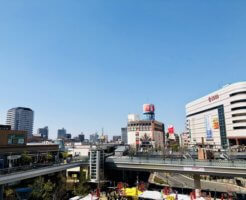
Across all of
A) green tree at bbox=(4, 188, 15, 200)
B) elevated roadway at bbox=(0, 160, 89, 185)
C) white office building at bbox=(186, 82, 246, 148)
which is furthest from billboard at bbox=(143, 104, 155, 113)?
green tree at bbox=(4, 188, 15, 200)

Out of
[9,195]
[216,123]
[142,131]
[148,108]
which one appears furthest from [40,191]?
[148,108]

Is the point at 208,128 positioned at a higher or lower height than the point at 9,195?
higher

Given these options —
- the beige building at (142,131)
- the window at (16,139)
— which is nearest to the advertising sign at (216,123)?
the beige building at (142,131)

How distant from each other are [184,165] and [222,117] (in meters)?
68.6

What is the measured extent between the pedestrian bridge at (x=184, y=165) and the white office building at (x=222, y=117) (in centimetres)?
3592

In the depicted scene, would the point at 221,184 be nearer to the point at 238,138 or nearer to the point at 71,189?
the point at 238,138

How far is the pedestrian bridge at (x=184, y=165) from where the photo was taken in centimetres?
3419

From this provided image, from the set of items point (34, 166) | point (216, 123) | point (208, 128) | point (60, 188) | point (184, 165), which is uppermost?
point (216, 123)

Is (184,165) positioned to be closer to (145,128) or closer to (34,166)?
(34,166)

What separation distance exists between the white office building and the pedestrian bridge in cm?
3592

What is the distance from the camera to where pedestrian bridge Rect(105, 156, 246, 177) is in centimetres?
3419

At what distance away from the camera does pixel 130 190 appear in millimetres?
32062

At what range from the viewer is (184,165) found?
124 ft

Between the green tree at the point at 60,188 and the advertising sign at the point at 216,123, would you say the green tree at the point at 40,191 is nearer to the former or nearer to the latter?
the green tree at the point at 60,188
